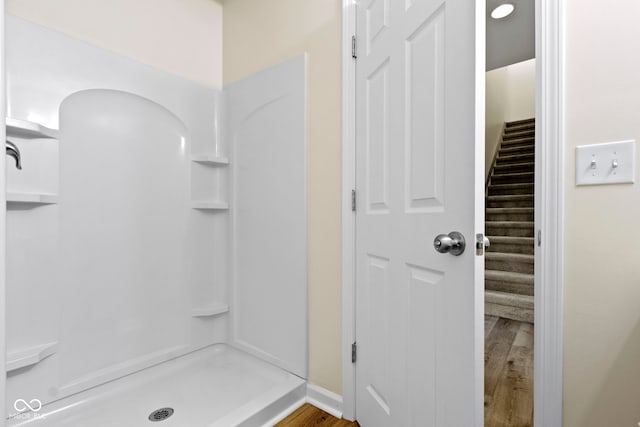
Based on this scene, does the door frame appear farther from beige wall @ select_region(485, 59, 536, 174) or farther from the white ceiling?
beige wall @ select_region(485, 59, 536, 174)

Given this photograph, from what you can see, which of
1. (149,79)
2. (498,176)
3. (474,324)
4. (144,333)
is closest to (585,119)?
(474,324)

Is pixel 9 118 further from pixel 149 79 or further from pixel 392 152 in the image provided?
pixel 392 152

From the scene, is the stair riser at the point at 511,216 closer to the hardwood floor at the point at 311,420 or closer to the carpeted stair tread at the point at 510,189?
the carpeted stair tread at the point at 510,189

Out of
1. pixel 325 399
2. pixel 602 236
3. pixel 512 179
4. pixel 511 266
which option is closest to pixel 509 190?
pixel 512 179

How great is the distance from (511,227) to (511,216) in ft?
0.90

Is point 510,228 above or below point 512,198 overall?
below

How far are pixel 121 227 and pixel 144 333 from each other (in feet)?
1.95

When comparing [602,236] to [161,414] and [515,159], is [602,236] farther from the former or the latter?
[515,159]

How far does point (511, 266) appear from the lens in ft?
10.3

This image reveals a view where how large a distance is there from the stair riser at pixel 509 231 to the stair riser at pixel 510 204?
21.4 inches

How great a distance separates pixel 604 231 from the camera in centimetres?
85

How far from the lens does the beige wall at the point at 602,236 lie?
816 mm

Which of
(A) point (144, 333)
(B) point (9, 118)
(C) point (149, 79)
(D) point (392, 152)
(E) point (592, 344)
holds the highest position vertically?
(C) point (149, 79)

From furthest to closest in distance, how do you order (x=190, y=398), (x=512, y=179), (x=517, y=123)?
(x=517, y=123)
(x=512, y=179)
(x=190, y=398)
